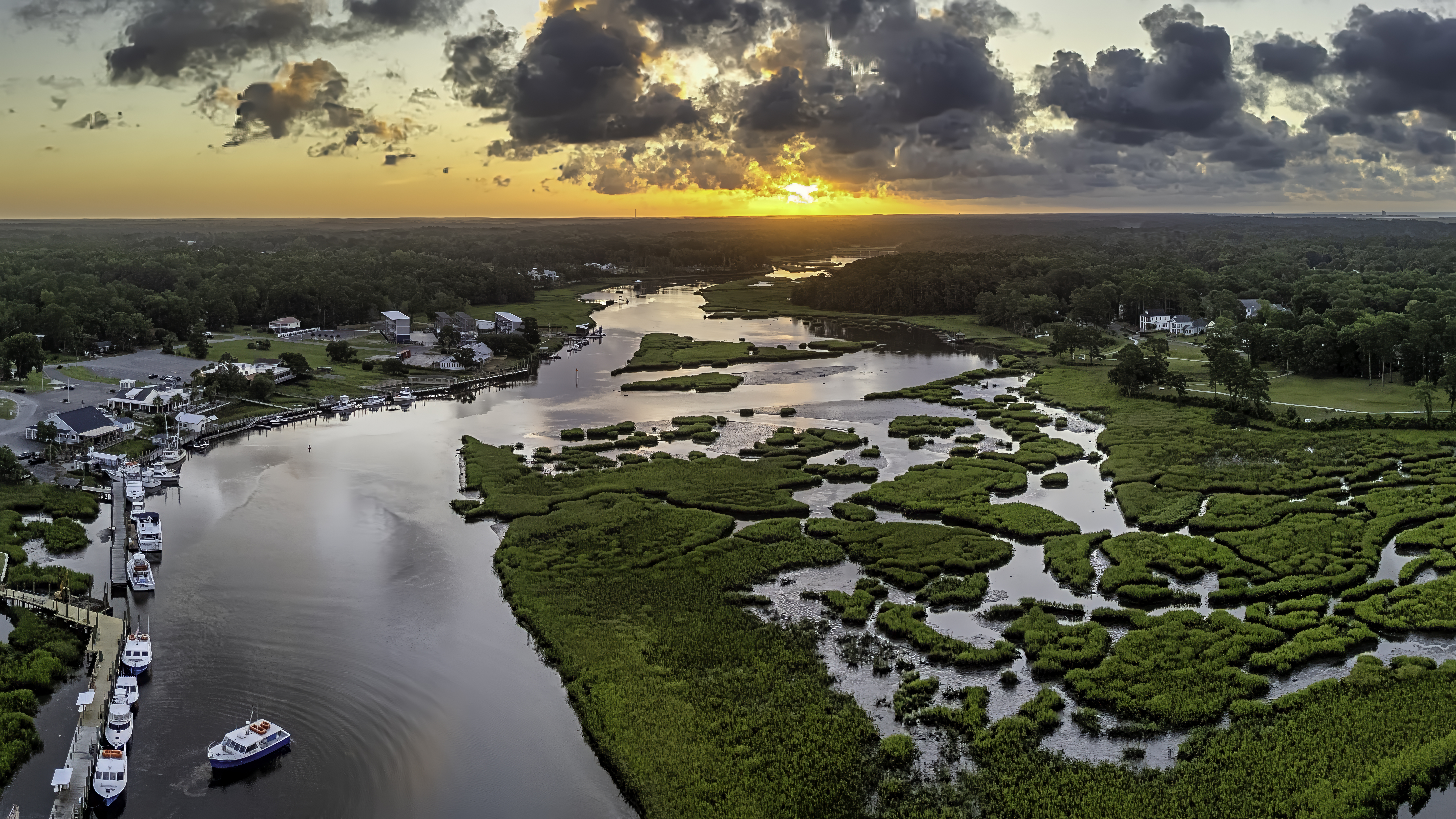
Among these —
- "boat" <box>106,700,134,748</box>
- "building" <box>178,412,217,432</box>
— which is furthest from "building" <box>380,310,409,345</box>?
"boat" <box>106,700,134,748</box>

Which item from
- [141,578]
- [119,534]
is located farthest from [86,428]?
[141,578]

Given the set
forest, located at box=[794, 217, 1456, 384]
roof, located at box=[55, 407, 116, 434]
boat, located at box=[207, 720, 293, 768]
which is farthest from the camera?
forest, located at box=[794, 217, 1456, 384]

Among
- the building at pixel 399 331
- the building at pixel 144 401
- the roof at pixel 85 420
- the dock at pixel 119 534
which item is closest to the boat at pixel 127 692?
the dock at pixel 119 534

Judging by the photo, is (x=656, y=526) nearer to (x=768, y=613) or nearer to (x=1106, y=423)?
(x=768, y=613)

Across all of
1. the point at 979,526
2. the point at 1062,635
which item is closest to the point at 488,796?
the point at 1062,635

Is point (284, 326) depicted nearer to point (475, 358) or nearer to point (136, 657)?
point (475, 358)

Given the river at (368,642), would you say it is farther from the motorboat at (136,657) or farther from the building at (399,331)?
the building at (399,331)

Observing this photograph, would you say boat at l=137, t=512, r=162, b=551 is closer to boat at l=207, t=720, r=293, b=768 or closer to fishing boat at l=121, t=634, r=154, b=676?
fishing boat at l=121, t=634, r=154, b=676
